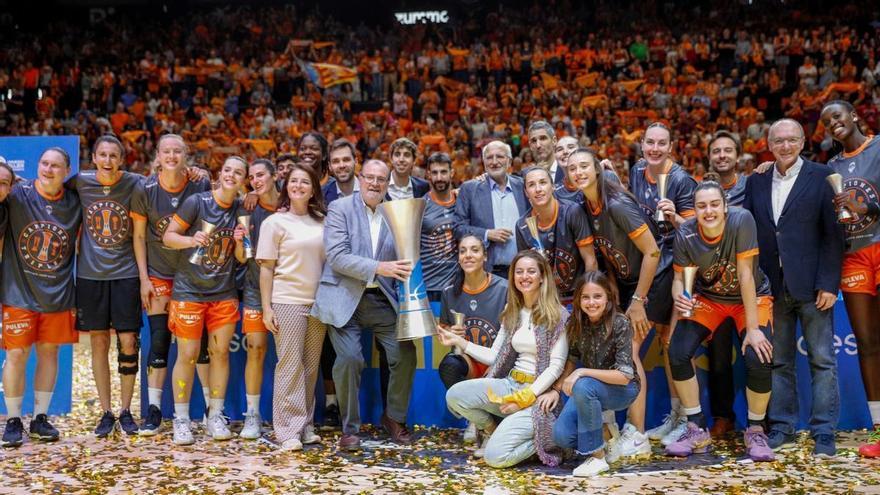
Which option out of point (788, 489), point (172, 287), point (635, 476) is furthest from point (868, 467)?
point (172, 287)

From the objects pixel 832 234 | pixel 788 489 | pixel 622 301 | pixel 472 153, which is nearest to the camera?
pixel 788 489

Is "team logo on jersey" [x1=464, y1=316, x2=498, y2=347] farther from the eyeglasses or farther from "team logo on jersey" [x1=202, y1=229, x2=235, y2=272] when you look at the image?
"team logo on jersey" [x1=202, y1=229, x2=235, y2=272]

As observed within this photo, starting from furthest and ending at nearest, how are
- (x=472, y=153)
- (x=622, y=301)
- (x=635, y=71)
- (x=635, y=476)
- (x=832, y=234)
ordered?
1. (x=635, y=71)
2. (x=472, y=153)
3. (x=622, y=301)
4. (x=832, y=234)
5. (x=635, y=476)

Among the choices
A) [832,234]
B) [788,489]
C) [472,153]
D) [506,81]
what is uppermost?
[506,81]

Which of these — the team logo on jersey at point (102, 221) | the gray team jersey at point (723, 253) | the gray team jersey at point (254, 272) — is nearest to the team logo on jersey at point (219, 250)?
the gray team jersey at point (254, 272)

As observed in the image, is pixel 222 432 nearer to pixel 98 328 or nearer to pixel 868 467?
pixel 98 328

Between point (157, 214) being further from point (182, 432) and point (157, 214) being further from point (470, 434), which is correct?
point (470, 434)

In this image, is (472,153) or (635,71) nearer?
(472,153)

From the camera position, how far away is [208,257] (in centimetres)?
535

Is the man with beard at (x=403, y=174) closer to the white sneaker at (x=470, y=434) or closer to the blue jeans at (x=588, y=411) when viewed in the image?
the white sneaker at (x=470, y=434)

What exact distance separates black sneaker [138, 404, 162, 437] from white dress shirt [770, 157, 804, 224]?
3.99 m

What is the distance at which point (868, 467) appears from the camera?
4535mm

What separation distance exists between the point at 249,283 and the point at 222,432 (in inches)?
37.0

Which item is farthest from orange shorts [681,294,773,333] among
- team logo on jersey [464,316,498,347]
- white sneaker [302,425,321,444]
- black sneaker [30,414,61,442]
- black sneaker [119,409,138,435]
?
black sneaker [30,414,61,442]
